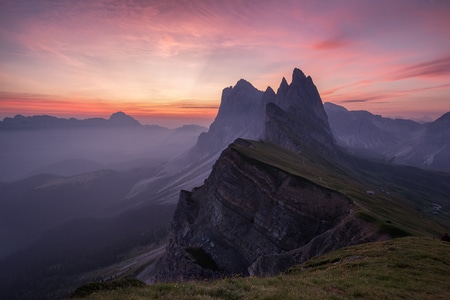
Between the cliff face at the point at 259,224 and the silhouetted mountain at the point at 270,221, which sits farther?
the cliff face at the point at 259,224

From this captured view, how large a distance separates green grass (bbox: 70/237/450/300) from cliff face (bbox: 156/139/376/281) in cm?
2582

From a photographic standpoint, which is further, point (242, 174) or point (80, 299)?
point (242, 174)

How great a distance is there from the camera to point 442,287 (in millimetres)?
20266

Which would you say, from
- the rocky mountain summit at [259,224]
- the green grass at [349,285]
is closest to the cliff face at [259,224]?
the rocky mountain summit at [259,224]

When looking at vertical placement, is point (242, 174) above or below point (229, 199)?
above

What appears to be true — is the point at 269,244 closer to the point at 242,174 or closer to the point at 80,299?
the point at 242,174

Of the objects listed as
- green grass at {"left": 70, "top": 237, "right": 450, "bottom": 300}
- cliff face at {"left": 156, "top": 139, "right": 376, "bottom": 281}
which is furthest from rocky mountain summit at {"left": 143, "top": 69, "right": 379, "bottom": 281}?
green grass at {"left": 70, "top": 237, "right": 450, "bottom": 300}

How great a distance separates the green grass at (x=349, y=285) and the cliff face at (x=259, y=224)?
2582 centimetres

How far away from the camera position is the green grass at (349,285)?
1788cm

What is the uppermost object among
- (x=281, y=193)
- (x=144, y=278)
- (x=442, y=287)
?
(x=442, y=287)

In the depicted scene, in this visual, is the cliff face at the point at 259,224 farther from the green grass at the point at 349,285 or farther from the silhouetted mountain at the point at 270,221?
the green grass at the point at 349,285

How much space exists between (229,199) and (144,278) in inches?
3927

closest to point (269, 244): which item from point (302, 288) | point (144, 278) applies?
point (302, 288)

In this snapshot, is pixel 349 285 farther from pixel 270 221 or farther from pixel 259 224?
pixel 259 224
